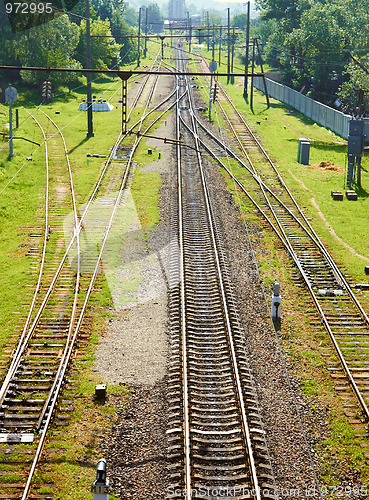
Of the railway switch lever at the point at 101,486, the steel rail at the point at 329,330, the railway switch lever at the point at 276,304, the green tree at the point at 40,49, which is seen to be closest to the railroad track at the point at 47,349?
the railway switch lever at the point at 101,486

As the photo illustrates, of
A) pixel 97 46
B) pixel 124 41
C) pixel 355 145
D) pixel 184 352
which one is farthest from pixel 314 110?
pixel 124 41

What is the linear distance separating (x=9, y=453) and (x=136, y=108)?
146 feet

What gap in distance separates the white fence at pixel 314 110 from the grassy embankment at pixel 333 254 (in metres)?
0.94

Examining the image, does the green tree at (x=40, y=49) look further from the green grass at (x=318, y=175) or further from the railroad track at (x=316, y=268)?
the railroad track at (x=316, y=268)

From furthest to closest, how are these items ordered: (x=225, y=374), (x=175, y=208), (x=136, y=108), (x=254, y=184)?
(x=136, y=108)
(x=254, y=184)
(x=175, y=208)
(x=225, y=374)

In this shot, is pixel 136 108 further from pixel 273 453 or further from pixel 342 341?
pixel 273 453

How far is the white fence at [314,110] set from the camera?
46.9m

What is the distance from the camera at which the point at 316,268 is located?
69.8 feet

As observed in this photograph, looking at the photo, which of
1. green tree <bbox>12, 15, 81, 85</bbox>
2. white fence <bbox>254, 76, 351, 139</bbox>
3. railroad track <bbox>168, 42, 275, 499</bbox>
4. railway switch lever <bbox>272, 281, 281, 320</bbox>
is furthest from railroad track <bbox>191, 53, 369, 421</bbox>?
green tree <bbox>12, 15, 81, 85</bbox>

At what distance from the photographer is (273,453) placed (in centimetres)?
1177

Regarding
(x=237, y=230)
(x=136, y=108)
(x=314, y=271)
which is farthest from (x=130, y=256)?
(x=136, y=108)

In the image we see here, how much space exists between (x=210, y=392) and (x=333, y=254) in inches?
423

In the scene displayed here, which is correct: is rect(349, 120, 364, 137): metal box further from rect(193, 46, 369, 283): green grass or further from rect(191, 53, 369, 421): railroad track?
rect(191, 53, 369, 421): railroad track

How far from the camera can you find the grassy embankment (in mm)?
12133
